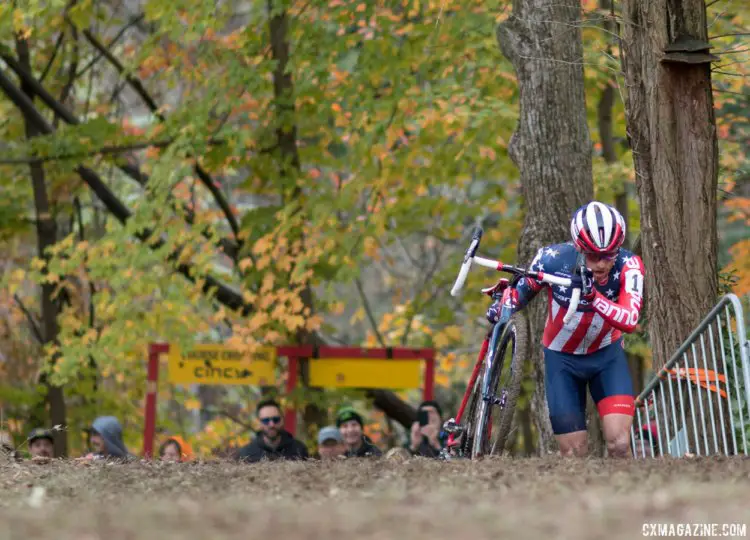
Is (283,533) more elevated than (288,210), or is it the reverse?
(288,210)

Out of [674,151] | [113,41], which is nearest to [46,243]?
[113,41]

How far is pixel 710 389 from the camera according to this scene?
923 cm

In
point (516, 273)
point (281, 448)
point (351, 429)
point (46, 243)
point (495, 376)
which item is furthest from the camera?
point (46, 243)

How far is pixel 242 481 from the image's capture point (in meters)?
6.66

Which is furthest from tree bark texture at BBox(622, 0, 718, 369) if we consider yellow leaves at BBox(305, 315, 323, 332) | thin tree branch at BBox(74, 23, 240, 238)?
thin tree branch at BBox(74, 23, 240, 238)

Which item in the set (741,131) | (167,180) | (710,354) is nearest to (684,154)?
(710,354)

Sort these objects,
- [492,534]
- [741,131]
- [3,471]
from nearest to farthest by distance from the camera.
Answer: [492,534], [3,471], [741,131]

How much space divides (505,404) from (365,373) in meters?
9.03

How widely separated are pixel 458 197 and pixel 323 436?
1082 centimetres

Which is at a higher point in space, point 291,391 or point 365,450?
point 291,391

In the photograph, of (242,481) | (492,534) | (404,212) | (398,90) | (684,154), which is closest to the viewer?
(492,534)

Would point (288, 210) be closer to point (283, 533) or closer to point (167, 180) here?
point (167, 180)

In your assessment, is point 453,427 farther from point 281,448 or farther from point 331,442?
point 331,442

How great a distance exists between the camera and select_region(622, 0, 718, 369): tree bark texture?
351 inches
